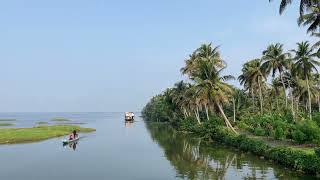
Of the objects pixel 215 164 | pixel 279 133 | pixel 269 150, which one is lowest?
pixel 215 164

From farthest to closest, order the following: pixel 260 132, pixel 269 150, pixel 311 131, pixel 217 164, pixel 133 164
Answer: pixel 260 132 < pixel 133 164 < pixel 269 150 < pixel 311 131 < pixel 217 164

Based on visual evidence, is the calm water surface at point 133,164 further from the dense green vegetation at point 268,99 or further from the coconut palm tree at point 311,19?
the coconut palm tree at point 311,19

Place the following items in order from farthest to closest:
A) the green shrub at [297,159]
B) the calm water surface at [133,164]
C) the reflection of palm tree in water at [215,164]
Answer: the calm water surface at [133,164]
the reflection of palm tree in water at [215,164]
the green shrub at [297,159]

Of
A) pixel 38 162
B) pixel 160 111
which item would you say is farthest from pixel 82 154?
pixel 160 111

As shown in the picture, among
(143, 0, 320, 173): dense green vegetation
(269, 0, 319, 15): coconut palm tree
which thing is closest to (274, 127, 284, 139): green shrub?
(143, 0, 320, 173): dense green vegetation

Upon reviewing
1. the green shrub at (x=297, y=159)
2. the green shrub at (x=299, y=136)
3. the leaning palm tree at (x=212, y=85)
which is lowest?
the green shrub at (x=297, y=159)

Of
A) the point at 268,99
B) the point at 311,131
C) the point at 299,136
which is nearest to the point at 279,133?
the point at 299,136

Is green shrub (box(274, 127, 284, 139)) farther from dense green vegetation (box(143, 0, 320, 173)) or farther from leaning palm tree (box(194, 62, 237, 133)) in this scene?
leaning palm tree (box(194, 62, 237, 133))

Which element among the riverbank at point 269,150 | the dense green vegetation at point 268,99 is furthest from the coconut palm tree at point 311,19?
the riverbank at point 269,150

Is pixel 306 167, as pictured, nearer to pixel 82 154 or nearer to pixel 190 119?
pixel 82 154

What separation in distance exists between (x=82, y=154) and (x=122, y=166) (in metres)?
12.4

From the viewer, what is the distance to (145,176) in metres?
34.7

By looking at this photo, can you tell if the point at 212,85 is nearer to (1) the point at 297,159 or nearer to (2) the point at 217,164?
(2) the point at 217,164

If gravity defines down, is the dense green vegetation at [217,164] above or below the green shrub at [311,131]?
below
